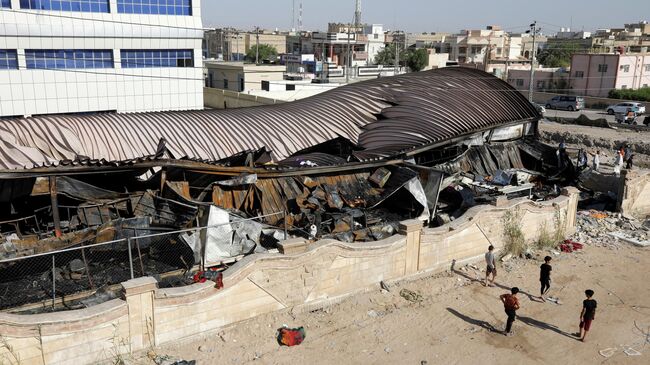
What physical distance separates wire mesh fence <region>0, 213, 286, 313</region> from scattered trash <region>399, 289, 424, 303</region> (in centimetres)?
331

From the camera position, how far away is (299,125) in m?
20.5

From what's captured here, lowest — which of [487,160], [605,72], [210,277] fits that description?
[210,277]

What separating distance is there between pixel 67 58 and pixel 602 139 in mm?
30882

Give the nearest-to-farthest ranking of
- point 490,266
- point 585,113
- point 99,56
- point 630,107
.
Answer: point 490,266 < point 99,56 < point 630,107 < point 585,113

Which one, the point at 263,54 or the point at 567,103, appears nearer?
the point at 567,103

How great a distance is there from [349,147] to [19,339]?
1248cm

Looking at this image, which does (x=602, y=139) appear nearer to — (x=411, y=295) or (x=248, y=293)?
(x=411, y=295)

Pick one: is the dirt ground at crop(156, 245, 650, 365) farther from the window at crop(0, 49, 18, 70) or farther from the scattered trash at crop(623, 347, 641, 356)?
the window at crop(0, 49, 18, 70)

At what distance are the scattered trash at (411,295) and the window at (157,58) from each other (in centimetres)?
2278

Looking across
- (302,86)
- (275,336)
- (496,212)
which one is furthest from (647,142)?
(275,336)

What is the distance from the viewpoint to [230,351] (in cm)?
1113

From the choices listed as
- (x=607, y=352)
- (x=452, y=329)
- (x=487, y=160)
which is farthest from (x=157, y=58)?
(x=607, y=352)

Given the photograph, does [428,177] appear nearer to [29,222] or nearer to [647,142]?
[29,222]

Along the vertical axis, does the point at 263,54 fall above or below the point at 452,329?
above
